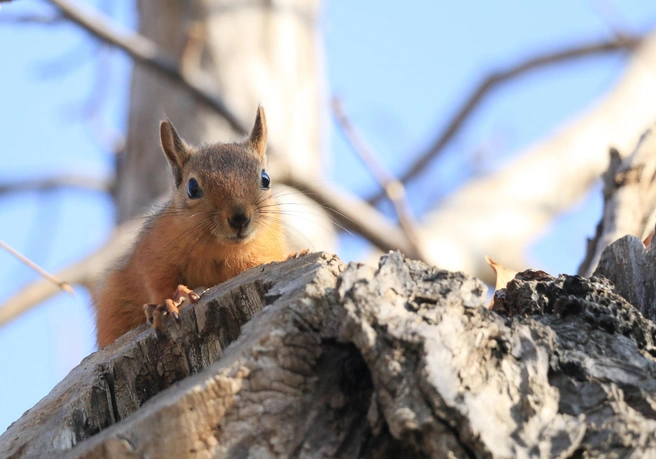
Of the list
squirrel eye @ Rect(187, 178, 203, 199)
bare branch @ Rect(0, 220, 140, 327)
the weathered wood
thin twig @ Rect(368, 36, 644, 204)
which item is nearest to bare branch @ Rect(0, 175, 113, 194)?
bare branch @ Rect(0, 220, 140, 327)

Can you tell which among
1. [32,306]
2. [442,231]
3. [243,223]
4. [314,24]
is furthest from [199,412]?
[314,24]

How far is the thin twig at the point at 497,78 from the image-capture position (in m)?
7.12

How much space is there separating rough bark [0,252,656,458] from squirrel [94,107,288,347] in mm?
1211

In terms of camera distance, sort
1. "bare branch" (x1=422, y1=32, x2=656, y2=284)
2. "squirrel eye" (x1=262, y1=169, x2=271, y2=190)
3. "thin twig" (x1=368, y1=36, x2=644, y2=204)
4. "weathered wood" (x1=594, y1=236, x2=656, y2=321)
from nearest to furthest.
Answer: "weathered wood" (x1=594, y1=236, x2=656, y2=321)
"squirrel eye" (x1=262, y1=169, x2=271, y2=190)
"bare branch" (x1=422, y1=32, x2=656, y2=284)
"thin twig" (x1=368, y1=36, x2=644, y2=204)

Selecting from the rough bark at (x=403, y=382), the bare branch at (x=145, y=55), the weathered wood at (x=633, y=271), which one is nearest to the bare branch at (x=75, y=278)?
the bare branch at (x=145, y=55)

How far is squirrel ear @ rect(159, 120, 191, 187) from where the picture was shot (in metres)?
3.83

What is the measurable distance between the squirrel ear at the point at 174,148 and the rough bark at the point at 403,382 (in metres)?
1.94

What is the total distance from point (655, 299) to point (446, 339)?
0.81 meters

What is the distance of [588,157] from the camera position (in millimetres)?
6422

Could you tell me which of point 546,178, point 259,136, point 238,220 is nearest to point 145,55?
point 259,136

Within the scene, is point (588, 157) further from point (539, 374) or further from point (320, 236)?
point (539, 374)

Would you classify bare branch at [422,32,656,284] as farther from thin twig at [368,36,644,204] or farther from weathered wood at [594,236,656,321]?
weathered wood at [594,236,656,321]

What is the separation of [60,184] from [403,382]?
5534 millimetres

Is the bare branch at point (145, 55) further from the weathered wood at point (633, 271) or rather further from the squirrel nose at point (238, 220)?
the weathered wood at point (633, 271)
